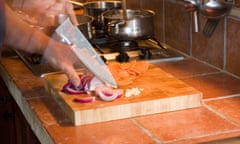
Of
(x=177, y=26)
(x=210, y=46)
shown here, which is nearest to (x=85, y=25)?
(x=177, y=26)

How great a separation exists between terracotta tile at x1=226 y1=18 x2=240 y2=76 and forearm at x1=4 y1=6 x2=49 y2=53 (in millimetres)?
524

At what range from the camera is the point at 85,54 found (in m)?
1.29

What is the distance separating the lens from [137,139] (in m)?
1.07

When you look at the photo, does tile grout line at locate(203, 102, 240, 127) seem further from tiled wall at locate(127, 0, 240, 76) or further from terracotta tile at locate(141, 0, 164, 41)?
terracotta tile at locate(141, 0, 164, 41)

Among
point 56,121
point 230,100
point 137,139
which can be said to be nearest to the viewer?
point 137,139

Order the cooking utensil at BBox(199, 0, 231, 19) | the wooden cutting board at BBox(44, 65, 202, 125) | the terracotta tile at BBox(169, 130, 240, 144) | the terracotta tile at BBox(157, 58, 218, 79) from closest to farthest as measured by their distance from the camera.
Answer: the terracotta tile at BBox(169, 130, 240, 144) < the wooden cutting board at BBox(44, 65, 202, 125) < the cooking utensil at BBox(199, 0, 231, 19) < the terracotta tile at BBox(157, 58, 218, 79)

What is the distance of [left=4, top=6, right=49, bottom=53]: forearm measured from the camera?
1302 millimetres

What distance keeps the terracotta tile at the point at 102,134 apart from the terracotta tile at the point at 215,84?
287mm

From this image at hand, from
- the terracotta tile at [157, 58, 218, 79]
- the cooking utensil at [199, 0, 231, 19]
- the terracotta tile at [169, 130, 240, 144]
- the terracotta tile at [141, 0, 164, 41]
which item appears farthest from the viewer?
the terracotta tile at [141, 0, 164, 41]

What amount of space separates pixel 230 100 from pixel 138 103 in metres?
0.26

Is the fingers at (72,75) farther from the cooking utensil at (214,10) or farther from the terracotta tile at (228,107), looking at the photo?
the cooking utensil at (214,10)

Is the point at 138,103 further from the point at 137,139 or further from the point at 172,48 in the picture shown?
the point at 172,48

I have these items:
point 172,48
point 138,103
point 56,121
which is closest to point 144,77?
point 138,103

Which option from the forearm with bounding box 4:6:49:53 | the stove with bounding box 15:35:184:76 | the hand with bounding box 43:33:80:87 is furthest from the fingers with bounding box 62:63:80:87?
the stove with bounding box 15:35:184:76
